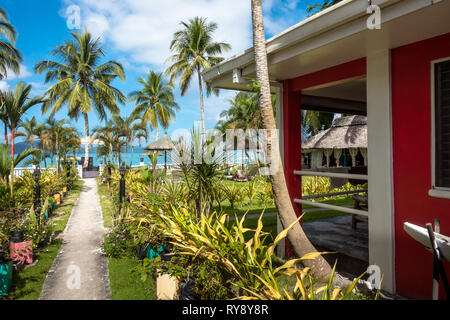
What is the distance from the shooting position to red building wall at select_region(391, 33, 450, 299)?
3.37 meters

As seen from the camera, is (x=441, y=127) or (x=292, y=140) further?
(x=292, y=140)

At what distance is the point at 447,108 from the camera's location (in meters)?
3.29

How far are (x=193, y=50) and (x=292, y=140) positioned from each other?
21.7 m

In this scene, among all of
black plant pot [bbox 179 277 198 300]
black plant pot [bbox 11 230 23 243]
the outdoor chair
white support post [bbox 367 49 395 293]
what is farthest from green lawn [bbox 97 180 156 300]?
the outdoor chair

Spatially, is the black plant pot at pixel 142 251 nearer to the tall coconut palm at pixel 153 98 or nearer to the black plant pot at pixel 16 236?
the black plant pot at pixel 16 236

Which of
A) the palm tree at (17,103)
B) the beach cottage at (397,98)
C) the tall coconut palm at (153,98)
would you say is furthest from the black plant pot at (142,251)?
the tall coconut palm at (153,98)

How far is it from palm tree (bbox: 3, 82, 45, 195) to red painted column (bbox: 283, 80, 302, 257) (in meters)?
7.34

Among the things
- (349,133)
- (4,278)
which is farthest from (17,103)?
(349,133)

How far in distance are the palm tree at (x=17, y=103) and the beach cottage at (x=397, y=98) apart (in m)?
7.51

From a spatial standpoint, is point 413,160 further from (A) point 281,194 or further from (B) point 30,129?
(B) point 30,129

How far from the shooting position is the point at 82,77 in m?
24.8

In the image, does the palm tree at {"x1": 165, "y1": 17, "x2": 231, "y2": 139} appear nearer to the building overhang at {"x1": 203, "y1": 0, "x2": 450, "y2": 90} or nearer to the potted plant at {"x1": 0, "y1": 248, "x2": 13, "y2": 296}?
the building overhang at {"x1": 203, "y1": 0, "x2": 450, "y2": 90}
